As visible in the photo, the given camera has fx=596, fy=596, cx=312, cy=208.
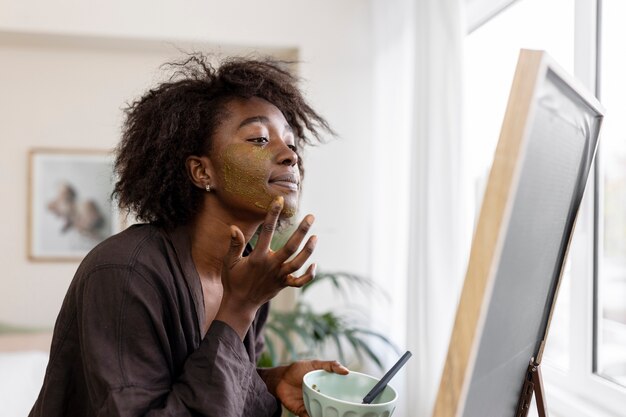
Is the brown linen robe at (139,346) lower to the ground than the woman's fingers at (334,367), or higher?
higher

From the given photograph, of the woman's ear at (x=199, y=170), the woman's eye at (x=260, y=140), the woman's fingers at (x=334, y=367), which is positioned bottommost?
the woman's fingers at (x=334, y=367)

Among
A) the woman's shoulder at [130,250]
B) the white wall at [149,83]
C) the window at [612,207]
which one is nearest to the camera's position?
the woman's shoulder at [130,250]

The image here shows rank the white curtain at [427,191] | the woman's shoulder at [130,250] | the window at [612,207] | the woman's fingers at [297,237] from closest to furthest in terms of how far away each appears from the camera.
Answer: the woman's fingers at [297,237], the woman's shoulder at [130,250], the window at [612,207], the white curtain at [427,191]

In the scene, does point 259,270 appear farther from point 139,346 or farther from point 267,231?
point 139,346

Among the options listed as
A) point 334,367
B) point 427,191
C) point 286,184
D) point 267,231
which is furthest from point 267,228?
point 427,191

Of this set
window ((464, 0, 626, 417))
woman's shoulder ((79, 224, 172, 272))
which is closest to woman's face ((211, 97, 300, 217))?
woman's shoulder ((79, 224, 172, 272))

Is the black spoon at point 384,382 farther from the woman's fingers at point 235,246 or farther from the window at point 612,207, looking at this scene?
the window at point 612,207

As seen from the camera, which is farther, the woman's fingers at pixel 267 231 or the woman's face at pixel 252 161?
the woman's face at pixel 252 161

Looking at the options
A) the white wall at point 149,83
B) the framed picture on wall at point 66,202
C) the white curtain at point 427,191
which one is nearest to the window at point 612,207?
the white curtain at point 427,191

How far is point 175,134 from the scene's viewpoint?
3.66 feet

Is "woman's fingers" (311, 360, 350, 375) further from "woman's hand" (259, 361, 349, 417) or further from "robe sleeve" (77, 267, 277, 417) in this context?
"robe sleeve" (77, 267, 277, 417)

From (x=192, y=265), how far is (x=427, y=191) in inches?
46.1

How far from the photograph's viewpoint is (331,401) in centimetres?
92

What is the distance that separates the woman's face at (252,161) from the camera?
1.07 m
